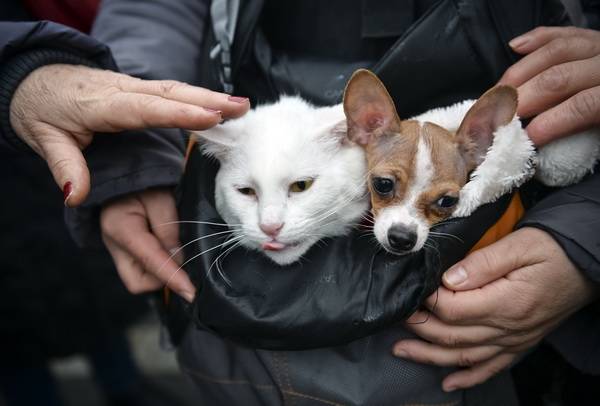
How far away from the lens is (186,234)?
132cm

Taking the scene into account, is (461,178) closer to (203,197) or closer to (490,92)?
(490,92)

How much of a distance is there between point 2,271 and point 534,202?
7.05ft

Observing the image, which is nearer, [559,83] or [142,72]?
[559,83]

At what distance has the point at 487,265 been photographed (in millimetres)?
1118

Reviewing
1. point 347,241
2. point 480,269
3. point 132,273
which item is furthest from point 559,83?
point 132,273

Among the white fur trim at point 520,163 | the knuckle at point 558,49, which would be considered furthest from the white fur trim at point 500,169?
the knuckle at point 558,49

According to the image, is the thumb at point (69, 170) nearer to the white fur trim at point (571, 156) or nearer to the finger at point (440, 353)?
the finger at point (440, 353)

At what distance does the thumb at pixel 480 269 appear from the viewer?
1.12m

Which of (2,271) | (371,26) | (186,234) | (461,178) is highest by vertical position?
(371,26)

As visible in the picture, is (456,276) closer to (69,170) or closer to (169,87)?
(169,87)

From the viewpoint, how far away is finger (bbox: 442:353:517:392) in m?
1.22

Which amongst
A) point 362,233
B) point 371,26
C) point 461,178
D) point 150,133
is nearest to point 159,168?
point 150,133

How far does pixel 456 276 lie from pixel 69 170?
984 millimetres

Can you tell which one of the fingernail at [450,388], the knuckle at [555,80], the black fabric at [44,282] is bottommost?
the black fabric at [44,282]
